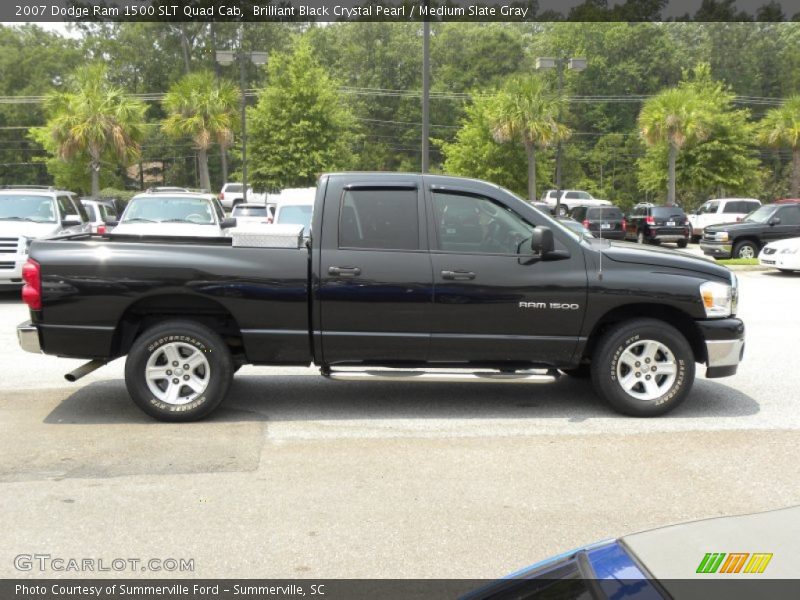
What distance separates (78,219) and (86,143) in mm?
23413

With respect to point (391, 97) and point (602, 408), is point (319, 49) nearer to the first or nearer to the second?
point (391, 97)

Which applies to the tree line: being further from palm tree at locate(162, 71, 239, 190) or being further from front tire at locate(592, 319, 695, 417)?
front tire at locate(592, 319, 695, 417)

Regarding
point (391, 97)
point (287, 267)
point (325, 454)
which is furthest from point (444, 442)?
point (391, 97)

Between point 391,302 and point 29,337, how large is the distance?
2.89 meters

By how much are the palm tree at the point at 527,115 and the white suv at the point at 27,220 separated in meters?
25.7

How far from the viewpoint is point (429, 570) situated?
4.22m

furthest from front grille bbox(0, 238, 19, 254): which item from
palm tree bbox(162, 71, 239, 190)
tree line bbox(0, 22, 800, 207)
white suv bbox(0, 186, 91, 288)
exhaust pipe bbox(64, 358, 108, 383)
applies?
tree line bbox(0, 22, 800, 207)

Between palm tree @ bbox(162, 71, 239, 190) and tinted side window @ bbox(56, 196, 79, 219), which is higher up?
palm tree @ bbox(162, 71, 239, 190)

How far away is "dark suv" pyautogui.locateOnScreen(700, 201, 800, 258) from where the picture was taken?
23922 mm

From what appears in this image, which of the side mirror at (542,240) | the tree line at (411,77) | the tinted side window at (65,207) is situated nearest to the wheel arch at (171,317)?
the side mirror at (542,240)

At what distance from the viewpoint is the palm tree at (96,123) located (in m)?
37.8

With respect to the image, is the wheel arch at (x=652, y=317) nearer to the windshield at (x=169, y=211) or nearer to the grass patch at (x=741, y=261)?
the windshield at (x=169, y=211)

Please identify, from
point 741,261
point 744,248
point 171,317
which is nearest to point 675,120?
point 744,248

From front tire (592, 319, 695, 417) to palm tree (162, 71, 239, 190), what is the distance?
1403 inches
